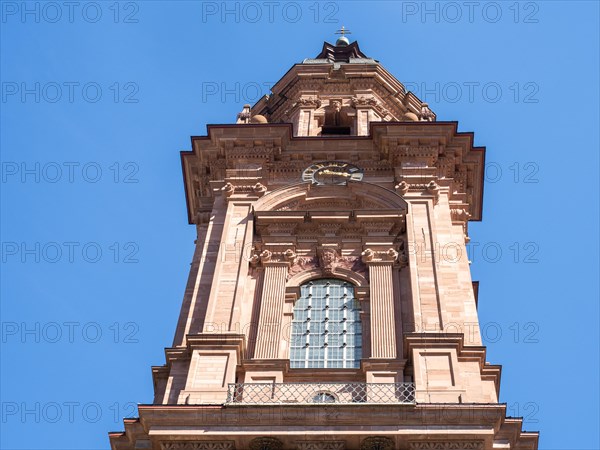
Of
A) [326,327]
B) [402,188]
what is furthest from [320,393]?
[402,188]

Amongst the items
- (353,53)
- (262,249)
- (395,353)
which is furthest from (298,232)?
(353,53)

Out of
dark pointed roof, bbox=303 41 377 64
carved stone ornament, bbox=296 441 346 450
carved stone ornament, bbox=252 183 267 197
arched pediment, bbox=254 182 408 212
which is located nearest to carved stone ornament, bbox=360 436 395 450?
carved stone ornament, bbox=296 441 346 450

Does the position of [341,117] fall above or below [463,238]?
above

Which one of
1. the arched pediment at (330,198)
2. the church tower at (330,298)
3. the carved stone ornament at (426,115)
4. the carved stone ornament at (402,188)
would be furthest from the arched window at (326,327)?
the carved stone ornament at (426,115)

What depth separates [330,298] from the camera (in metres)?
36.2

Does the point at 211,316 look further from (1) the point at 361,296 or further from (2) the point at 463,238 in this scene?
(2) the point at 463,238

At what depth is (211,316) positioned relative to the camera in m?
34.2

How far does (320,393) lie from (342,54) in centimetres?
3105

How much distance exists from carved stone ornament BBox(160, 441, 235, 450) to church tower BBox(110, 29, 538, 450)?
25 mm

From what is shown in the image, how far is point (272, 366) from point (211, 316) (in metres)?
3.14

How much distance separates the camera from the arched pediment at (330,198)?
133 feet

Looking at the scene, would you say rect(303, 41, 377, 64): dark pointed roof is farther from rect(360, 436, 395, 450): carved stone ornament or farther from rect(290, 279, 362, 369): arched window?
rect(360, 436, 395, 450): carved stone ornament

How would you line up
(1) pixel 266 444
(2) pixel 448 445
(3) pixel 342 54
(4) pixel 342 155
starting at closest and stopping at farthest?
(2) pixel 448 445 < (1) pixel 266 444 < (4) pixel 342 155 < (3) pixel 342 54

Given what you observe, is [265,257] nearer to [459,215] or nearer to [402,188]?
[402,188]
